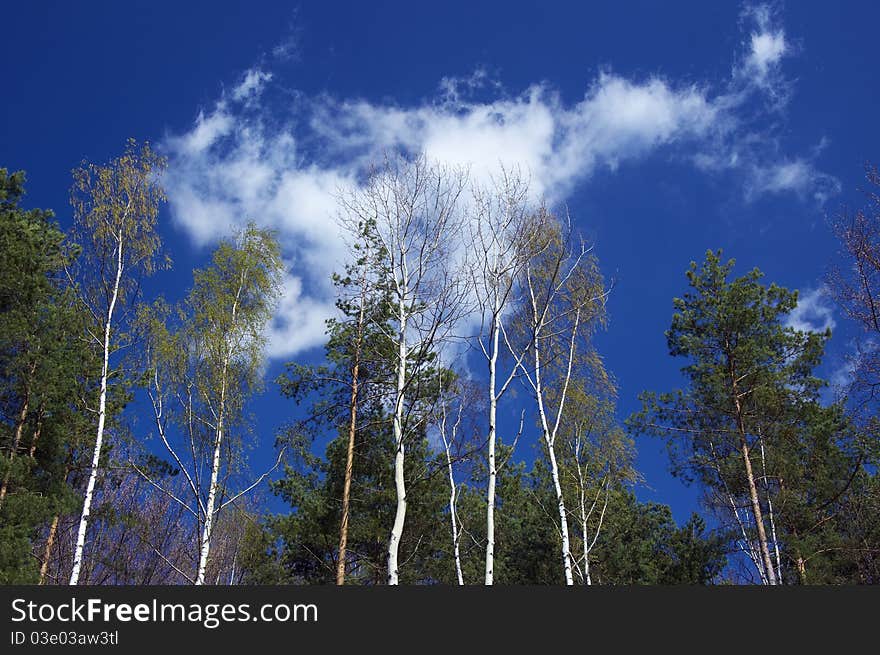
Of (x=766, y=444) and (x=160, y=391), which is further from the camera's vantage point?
(x=766, y=444)

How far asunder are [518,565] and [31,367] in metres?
12.5

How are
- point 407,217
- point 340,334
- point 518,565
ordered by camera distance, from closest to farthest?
point 407,217 < point 340,334 < point 518,565

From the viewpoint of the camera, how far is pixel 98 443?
1125cm

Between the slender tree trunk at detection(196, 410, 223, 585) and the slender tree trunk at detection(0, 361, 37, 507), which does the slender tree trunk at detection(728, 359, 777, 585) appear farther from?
the slender tree trunk at detection(0, 361, 37, 507)

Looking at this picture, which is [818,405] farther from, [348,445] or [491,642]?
[491,642]

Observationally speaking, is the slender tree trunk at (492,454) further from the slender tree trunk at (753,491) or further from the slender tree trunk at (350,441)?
the slender tree trunk at (753,491)

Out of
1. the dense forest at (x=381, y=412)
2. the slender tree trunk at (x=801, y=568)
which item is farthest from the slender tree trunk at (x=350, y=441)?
the slender tree trunk at (x=801, y=568)

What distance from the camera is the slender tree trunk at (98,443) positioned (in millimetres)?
10567

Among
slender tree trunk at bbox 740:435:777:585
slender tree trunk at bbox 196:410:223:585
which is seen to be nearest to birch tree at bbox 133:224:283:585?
slender tree trunk at bbox 196:410:223:585

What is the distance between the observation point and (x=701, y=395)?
14391 mm

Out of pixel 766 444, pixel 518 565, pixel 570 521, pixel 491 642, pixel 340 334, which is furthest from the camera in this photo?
pixel 518 565

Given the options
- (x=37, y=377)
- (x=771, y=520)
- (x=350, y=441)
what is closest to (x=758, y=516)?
(x=771, y=520)

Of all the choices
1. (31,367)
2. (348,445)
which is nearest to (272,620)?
(348,445)

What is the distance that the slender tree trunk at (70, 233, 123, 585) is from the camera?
10.6 metres
